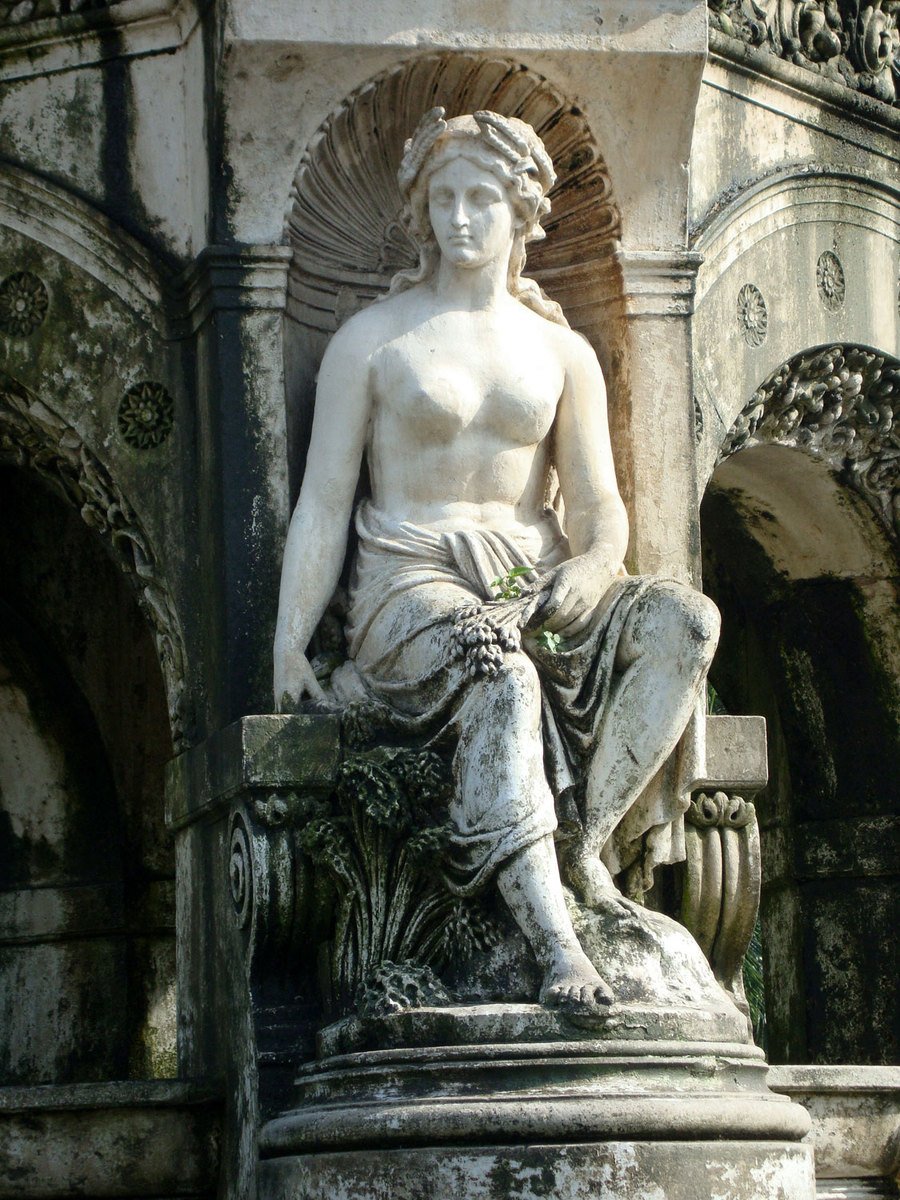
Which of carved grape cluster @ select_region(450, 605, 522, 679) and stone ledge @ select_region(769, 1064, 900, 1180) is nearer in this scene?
carved grape cluster @ select_region(450, 605, 522, 679)

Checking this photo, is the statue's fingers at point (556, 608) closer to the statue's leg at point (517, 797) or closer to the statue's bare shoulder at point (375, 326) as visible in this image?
the statue's leg at point (517, 797)

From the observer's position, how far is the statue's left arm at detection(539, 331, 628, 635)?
9.21 meters

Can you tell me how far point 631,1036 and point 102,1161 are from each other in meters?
2.16

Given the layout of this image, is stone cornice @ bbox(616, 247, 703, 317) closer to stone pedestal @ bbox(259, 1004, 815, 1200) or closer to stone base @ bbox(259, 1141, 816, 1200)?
stone pedestal @ bbox(259, 1004, 815, 1200)

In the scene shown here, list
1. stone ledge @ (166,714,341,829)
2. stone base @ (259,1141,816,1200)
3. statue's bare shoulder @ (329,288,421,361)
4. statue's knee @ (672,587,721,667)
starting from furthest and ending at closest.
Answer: statue's bare shoulder @ (329,288,421,361) < stone ledge @ (166,714,341,829) < statue's knee @ (672,587,721,667) < stone base @ (259,1141,816,1200)

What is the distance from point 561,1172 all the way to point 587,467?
277cm

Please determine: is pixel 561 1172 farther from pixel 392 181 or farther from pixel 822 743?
pixel 822 743

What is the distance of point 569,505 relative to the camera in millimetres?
9422

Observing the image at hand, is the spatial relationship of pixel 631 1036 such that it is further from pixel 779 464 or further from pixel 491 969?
pixel 779 464

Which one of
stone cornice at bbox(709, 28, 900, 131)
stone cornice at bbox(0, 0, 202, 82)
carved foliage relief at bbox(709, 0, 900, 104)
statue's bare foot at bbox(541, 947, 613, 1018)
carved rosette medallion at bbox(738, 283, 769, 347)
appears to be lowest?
statue's bare foot at bbox(541, 947, 613, 1018)

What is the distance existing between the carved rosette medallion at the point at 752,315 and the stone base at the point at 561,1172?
4139 mm

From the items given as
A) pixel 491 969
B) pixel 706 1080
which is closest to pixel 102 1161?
pixel 491 969

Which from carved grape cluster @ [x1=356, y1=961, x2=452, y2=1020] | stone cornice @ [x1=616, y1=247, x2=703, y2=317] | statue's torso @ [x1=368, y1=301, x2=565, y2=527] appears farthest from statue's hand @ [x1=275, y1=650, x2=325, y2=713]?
stone cornice @ [x1=616, y1=247, x2=703, y2=317]

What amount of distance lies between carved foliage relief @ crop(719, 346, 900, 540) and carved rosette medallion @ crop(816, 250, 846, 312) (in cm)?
20
